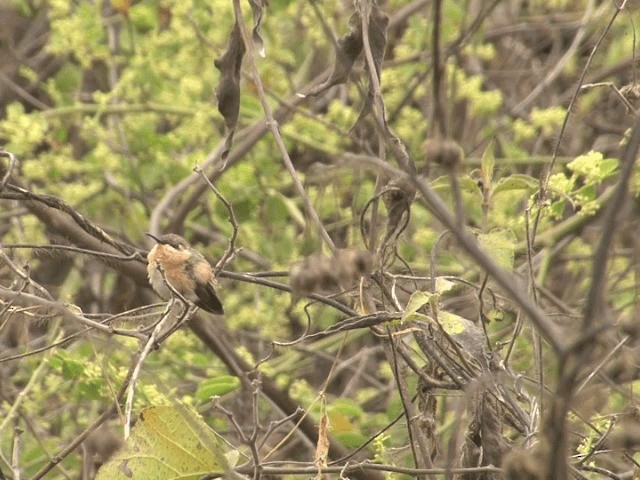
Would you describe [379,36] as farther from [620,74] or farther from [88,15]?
[620,74]

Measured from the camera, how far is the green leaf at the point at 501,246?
8.45 ft

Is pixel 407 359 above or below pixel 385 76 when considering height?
below

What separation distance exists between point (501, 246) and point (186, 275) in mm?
1096

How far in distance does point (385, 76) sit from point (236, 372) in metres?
2.15

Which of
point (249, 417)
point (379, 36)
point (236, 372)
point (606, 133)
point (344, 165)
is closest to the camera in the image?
point (344, 165)

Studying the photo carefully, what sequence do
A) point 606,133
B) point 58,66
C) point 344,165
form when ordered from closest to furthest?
point 344,165 < point 606,133 < point 58,66

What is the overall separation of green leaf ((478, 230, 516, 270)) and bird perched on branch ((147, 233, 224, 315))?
0.88 m

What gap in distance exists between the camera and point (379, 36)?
271 centimetres

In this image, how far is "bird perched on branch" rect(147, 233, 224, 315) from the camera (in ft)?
10.5

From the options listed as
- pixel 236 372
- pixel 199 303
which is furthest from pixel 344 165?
pixel 236 372

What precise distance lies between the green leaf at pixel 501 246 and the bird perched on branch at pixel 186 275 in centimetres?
88

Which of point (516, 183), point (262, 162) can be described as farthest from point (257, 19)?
point (262, 162)

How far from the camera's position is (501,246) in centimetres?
262

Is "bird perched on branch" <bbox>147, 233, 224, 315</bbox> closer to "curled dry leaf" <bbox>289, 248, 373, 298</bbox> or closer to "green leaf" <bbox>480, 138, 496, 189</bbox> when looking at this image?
"green leaf" <bbox>480, 138, 496, 189</bbox>
